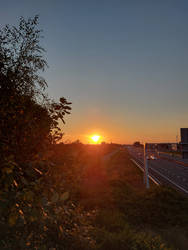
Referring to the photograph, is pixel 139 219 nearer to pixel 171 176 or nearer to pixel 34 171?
pixel 34 171

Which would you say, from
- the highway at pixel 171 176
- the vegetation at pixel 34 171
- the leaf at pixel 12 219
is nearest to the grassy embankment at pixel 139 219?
the vegetation at pixel 34 171

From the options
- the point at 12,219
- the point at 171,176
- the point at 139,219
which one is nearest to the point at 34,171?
the point at 12,219

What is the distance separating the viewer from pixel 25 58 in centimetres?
421

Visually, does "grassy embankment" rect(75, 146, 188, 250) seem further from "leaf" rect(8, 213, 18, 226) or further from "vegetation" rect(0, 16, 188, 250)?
"leaf" rect(8, 213, 18, 226)

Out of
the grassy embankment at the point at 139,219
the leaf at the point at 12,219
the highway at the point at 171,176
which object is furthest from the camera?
A: the highway at the point at 171,176

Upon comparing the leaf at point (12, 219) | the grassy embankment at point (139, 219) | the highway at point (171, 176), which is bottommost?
the highway at point (171, 176)

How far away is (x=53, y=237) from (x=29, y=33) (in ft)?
15.6

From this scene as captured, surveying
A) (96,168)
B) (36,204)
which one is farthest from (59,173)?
(96,168)

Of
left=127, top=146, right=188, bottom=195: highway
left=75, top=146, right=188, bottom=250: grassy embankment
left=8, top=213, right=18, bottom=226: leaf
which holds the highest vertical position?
left=8, top=213, right=18, bottom=226: leaf

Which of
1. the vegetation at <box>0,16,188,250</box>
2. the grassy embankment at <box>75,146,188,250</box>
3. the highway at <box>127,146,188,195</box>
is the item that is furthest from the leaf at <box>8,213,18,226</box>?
the highway at <box>127,146,188,195</box>

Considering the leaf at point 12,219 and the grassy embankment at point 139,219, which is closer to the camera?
the leaf at point 12,219

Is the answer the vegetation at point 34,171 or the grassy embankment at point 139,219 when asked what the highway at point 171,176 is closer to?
the grassy embankment at point 139,219

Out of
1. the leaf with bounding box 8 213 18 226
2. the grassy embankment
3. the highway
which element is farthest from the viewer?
the highway

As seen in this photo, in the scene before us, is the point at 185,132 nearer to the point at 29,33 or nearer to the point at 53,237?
the point at 53,237
